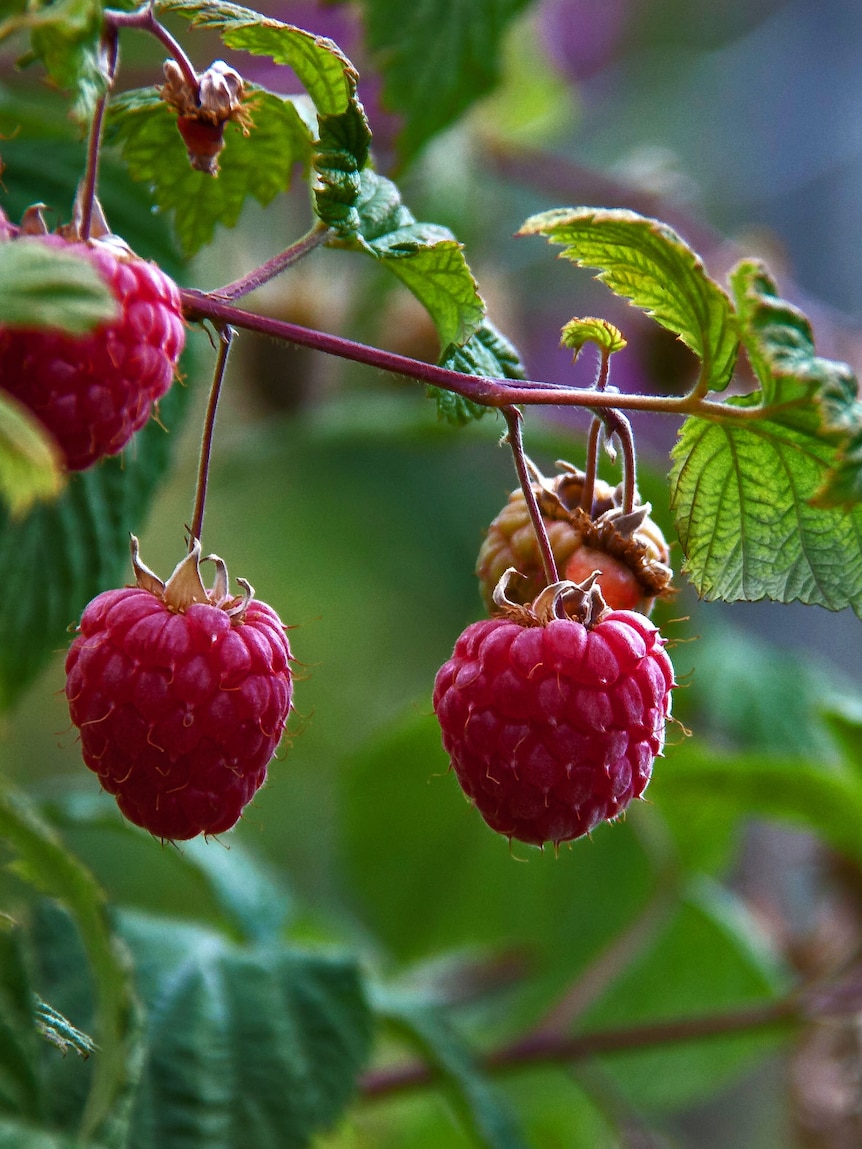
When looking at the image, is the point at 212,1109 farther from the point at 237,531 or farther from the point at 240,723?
the point at 237,531

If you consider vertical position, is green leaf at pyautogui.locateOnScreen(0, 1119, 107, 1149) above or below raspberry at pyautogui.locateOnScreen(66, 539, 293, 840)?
below

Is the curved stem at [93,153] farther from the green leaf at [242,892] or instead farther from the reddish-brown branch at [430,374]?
the green leaf at [242,892]

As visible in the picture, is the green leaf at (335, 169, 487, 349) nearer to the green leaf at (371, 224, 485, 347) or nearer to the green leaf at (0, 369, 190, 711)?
the green leaf at (371, 224, 485, 347)

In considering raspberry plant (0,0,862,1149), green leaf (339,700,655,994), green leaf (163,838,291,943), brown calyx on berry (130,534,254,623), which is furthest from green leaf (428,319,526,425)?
green leaf (339,700,655,994)

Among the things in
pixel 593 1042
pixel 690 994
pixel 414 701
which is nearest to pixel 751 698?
pixel 690 994

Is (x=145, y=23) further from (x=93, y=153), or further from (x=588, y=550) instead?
(x=588, y=550)

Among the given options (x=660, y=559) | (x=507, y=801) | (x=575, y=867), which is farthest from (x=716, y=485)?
(x=575, y=867)

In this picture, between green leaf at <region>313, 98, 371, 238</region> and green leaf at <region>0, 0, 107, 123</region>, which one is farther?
green leaf at <region>313, 98, 371, 238</region>

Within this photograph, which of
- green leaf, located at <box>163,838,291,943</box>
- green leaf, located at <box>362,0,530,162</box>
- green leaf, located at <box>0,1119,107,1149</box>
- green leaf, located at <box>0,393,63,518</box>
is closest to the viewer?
green leaf, located at <box>0,393,63,518</box>
